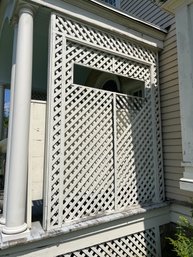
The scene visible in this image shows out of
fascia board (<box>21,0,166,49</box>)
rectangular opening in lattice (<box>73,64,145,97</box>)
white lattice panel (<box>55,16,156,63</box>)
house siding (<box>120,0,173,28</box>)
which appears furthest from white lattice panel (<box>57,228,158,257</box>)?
house siding (<box>120,0,173,28</box>)

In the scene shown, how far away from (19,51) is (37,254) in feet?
8.62

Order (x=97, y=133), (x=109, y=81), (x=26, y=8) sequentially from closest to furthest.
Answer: (x=26, y=8), (x=97, y=133), (x=109, y=81)

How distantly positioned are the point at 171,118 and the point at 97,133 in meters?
1.63

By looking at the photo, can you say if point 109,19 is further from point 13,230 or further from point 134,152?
point 13,230

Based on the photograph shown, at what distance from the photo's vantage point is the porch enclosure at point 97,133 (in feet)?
9.71

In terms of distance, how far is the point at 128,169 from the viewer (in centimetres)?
374

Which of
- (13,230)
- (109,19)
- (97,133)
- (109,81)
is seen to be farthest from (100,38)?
(13,230)

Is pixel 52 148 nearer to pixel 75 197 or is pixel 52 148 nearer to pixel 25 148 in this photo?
pixel 25 148

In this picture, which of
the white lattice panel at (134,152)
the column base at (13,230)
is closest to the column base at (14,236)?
the column base at (13,230)

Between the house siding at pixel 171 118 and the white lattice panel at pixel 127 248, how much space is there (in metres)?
0.91

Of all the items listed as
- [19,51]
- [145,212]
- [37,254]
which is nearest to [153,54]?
[19,51]

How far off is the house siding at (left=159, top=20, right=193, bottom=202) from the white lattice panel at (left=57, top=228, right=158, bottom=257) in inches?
35.9

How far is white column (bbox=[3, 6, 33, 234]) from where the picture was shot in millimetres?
2617

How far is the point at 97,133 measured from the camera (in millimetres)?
3438
